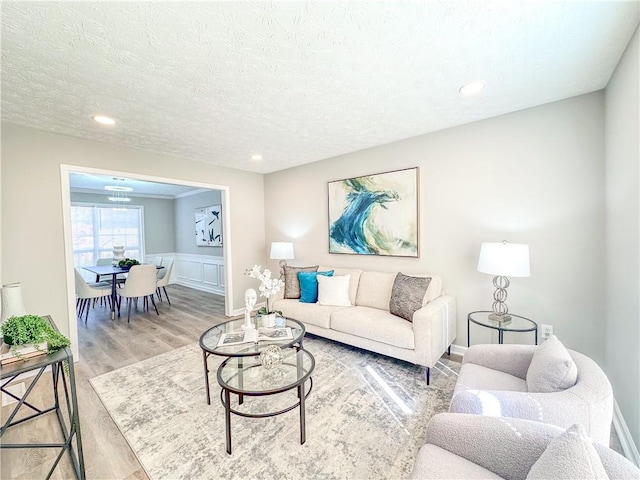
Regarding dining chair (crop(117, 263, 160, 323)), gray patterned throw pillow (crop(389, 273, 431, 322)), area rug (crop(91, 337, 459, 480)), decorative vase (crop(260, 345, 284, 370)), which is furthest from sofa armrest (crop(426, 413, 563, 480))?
dining chair (crop(117, 263, 160, 323))

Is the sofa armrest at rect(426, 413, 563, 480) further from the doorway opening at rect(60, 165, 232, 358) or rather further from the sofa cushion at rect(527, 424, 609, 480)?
the doorway opening at rect(60, 165, 232, 358)

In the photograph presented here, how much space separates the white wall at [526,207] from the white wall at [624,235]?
0.14m

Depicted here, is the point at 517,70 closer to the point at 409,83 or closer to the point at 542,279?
the point at 409,83

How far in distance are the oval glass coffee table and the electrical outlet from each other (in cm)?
211

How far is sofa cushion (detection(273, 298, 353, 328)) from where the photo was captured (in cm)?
310

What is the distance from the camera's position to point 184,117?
8.29 ft

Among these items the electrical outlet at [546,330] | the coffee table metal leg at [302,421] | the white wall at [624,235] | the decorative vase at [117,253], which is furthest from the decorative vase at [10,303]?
the decorative vase at [117,253]

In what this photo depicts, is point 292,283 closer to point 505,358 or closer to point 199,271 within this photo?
point 505,358

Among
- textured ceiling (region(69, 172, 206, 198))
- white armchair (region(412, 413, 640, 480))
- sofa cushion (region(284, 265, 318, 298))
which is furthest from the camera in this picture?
textured ceiling (region(69, 172, 206, 198))

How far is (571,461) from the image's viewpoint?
0.74 metres

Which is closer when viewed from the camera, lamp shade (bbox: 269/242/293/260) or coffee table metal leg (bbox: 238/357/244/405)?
coffee table metal leg (bbox: 238/357/244/405)

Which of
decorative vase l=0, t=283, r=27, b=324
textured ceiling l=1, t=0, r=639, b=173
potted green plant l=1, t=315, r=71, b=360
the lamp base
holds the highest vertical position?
textured ceiling l=1, t=0, r=639, b=173

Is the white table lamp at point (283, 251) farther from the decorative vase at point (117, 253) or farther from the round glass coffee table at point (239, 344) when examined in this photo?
the decorative vase at point (117, 253)

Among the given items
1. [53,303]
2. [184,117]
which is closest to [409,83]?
[184,117]
